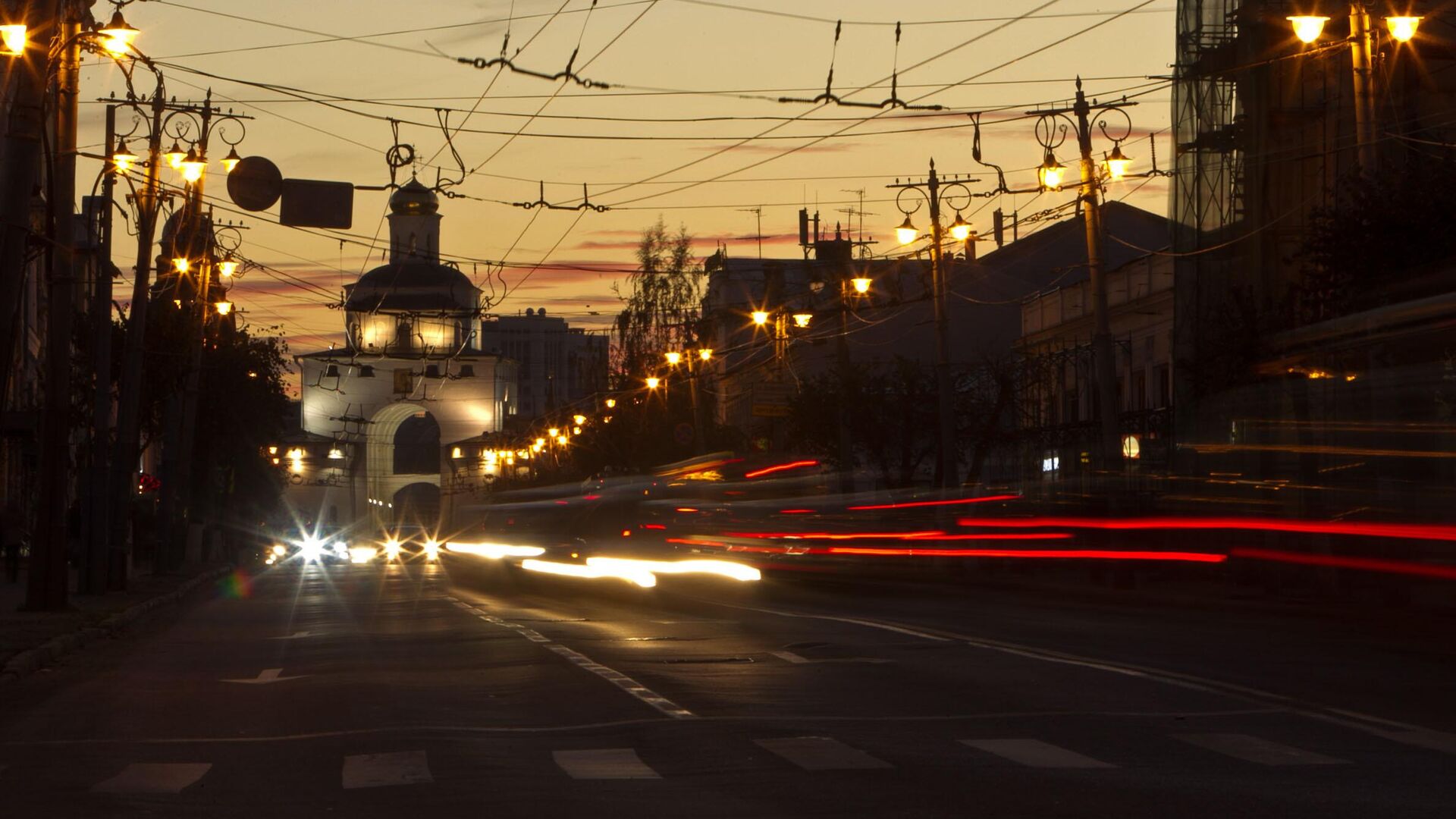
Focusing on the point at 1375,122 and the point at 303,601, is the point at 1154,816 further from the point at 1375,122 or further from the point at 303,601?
the point at 303,601

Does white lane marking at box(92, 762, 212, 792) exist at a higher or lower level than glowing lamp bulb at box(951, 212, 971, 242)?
lower

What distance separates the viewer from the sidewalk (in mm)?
19391

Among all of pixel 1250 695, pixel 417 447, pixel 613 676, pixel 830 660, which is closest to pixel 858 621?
pixel 830 660

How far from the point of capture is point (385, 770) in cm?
947

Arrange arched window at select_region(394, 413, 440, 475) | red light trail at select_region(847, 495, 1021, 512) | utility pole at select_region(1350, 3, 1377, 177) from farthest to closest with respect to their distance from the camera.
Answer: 1. arched window at select_region(394, 413, 440, 475)
2. red light trail at select_region(847, 495, 1021, 512)
3. utility pole at select_region(1350, 3, 1377, 177)

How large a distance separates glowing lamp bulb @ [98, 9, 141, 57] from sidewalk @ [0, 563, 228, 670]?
6.86 meters

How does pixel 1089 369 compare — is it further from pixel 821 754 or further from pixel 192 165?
pixel 821 754

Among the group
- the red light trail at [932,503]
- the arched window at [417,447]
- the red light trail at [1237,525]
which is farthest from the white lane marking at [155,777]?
the arched window at [417,447]

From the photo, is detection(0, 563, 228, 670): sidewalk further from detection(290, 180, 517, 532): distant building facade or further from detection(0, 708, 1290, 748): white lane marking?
detection(290, 180, 517, 532): distant building facade

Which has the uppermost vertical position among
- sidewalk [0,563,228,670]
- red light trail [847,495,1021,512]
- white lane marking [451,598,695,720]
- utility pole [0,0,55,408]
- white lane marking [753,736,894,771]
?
utility pole [0,0,55,408]

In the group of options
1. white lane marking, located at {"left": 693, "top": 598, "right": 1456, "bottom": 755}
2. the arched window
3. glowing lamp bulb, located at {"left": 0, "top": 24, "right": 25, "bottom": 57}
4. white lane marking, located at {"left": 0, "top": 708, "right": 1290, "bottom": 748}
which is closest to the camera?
white lane marking, located at {"left": 693, "top": 598, "right": 1456, "bottom": 755}

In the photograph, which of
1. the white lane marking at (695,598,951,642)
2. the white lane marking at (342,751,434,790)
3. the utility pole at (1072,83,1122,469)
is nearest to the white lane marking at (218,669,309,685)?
the white lane marking at (342,751,434,790)

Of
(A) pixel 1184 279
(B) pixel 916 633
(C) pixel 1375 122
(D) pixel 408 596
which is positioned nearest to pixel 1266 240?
(A) pixel 1184 279

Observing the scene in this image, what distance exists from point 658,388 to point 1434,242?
162ft
